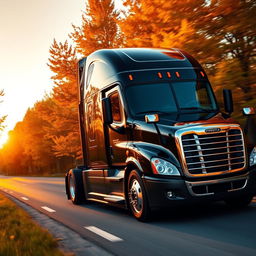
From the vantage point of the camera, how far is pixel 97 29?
2384cm

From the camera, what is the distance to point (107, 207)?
10227mm

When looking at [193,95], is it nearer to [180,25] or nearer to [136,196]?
[136,196]

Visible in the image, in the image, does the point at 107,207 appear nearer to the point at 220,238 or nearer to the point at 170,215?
the point at 170,215

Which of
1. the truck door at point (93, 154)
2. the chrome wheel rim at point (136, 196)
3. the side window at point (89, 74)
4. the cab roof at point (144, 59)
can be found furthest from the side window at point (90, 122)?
the chrome wheel rim at point (136, 196)

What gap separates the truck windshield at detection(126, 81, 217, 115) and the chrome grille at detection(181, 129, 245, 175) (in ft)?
3.05

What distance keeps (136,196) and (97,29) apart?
17765 mm

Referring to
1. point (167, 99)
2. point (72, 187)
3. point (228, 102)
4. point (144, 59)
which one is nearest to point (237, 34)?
point (228, 102)

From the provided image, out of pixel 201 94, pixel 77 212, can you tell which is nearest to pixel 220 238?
pixel 201 94

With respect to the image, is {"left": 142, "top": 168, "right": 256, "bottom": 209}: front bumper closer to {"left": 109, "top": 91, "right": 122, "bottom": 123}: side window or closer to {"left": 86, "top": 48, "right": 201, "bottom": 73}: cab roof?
{"left": 109, "top": 91, "right": 122, "bottom": 123}: side window

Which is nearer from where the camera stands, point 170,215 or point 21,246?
point 21,246

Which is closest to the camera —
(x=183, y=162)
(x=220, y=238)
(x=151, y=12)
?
(x=220, y=238)

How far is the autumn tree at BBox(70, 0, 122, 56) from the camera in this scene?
23.6 meters

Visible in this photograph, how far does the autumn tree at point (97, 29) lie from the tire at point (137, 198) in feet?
54.4

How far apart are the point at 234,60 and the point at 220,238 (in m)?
5.65
